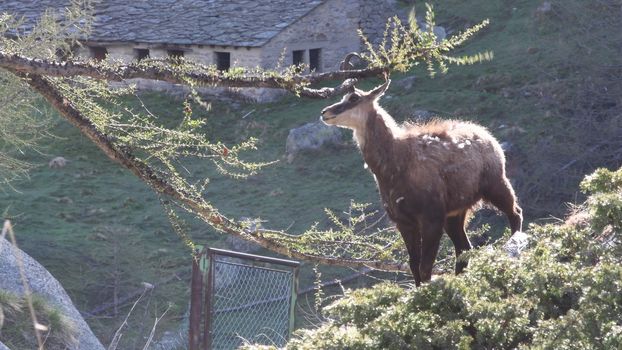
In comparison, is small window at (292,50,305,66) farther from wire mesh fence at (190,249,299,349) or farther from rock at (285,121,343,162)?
wire mesh fence at (190,249,299,349)

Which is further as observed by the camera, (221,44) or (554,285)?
(221,44)

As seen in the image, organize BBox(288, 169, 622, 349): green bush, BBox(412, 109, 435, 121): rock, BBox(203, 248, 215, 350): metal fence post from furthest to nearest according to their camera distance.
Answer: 1. BBox(412, 109, 435, 121): rock
2. BBox(203, 248, 215, 350): metal fence post
3. BBox(288, 169, 622, 349): green bush

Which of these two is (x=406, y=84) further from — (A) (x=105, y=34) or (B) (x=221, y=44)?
(A) (x=105, y=34)

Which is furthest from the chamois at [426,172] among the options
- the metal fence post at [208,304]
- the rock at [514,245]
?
the metal fence post at [208,304]

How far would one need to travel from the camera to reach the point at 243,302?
524 inches

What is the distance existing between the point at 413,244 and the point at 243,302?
5.62 meters

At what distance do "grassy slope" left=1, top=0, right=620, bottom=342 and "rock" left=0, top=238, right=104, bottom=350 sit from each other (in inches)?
160

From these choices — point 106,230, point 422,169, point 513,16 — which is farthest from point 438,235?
point 513,16

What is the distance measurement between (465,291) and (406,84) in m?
20.5

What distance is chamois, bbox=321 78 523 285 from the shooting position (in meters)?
7.80

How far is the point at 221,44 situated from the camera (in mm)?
26891

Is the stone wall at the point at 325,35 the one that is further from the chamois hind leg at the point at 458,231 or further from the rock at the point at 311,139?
the chamois hind leg at the point at 458,231

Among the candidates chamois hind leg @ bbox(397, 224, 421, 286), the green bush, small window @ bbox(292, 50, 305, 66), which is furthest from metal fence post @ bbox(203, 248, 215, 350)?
small window @ bbox(292, 50, 305, 66)

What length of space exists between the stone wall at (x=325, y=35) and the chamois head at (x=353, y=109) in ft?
61.6
